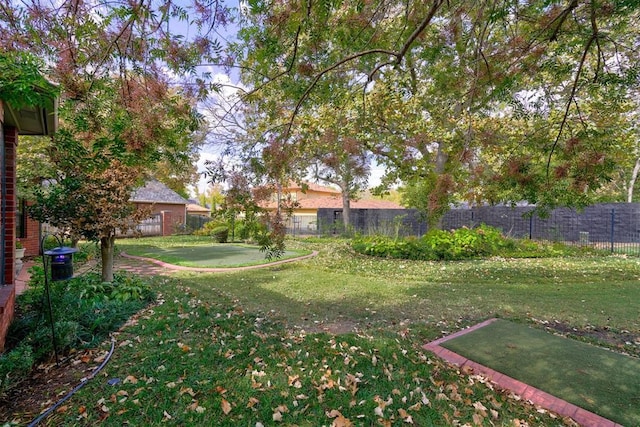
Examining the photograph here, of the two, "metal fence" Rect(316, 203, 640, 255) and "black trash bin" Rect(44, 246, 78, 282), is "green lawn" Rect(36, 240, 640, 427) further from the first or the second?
"metal fence" Rect(316, 203, 640, 255)

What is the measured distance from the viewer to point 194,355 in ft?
10.7

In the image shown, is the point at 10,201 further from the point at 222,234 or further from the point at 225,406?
the point at 222,234

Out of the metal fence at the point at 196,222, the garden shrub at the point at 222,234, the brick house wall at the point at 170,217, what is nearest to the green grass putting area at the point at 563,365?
the garden shrub at the point at 222,234

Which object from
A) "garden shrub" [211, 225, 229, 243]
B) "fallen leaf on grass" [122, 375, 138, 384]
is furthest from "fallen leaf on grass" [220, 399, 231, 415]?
"garden shrub" [211, 225, 229, 243]

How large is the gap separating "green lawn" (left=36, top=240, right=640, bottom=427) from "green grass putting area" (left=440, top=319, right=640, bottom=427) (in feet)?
1.23

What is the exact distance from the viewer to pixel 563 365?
3.12 metres

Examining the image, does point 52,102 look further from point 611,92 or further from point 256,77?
point 611,92

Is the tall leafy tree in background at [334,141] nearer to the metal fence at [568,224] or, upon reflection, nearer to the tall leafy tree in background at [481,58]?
the tall leafy tree in background at [481,58]

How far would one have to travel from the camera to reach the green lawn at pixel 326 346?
241cm

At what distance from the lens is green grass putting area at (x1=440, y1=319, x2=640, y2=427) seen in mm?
2521

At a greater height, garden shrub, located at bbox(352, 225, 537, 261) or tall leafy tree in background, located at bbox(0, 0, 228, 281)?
tall leafy tree in background, located at bbox(0, 0, 228, 281)

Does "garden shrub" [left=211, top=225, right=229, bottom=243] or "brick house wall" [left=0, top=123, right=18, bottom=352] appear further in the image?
"garden shrub" [left=211, top=225, right=229, bottom=243]

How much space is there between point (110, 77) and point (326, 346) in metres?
4.59

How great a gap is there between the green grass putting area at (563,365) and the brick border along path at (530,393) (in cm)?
7
